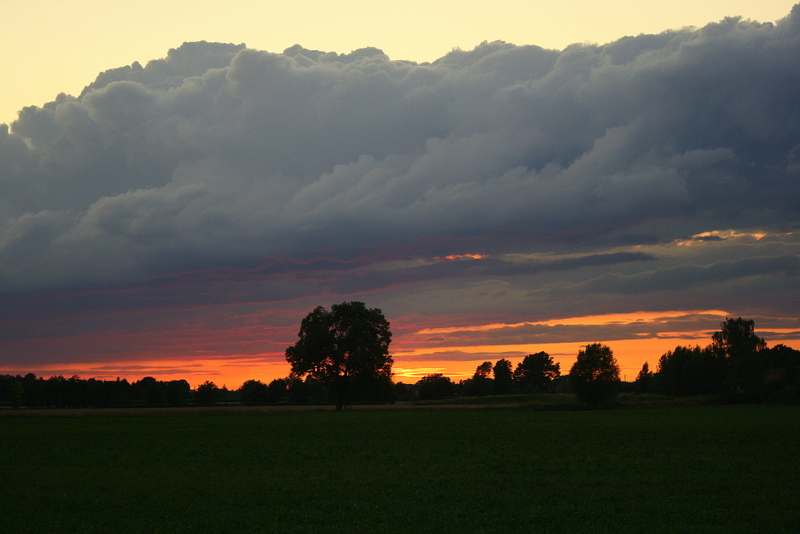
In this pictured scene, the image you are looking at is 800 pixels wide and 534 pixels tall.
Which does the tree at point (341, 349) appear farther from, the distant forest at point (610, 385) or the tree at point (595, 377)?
the tree at point (595, 377)

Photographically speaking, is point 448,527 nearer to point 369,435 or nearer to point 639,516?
point 639,516

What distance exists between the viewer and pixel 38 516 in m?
20.5

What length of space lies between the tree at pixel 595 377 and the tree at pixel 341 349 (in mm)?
36107

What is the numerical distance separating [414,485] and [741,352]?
118960 millimetres

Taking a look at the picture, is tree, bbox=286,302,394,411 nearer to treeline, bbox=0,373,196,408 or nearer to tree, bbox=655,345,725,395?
tree, bbox=655,345,725,395

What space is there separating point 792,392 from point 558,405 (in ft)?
142

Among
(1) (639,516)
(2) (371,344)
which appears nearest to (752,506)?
(1) (639,516)

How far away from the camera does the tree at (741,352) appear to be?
119 metres

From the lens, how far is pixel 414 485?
24625 mm

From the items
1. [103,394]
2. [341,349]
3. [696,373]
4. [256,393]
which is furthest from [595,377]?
[103,394]

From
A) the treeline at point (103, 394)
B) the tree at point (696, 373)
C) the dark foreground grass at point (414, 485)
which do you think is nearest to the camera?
the dark foreground grass at point (414, 485)

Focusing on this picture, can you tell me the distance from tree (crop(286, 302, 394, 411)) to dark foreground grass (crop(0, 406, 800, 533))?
56.7 meters

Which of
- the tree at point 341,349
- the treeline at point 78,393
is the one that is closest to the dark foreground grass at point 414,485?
the tree at point 341,349

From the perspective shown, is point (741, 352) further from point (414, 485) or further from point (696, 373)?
point (414, 485)
